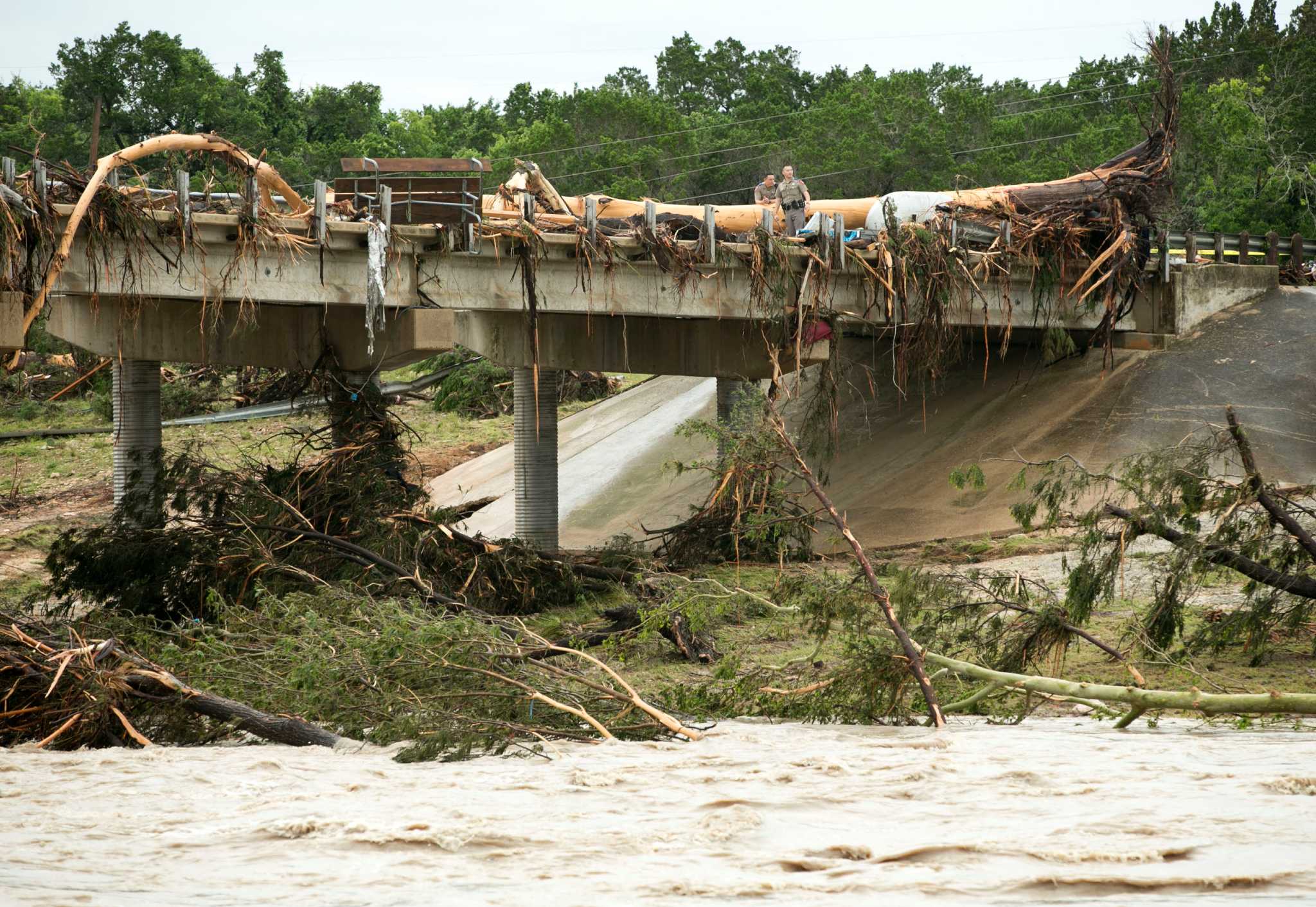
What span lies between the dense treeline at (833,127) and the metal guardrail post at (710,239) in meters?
26.0

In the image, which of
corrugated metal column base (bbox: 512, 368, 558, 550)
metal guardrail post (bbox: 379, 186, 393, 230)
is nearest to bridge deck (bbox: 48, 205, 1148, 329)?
metal guardrail post (bbox: 379, 186, 393, 230)

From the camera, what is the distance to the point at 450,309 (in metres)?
17.8

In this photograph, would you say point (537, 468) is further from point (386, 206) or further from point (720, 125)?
point (720, 125)

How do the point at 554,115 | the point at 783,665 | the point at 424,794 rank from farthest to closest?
the point at 554,115 < the point at 783,665 < the point at 424,794

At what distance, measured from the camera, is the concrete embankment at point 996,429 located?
21.9 m

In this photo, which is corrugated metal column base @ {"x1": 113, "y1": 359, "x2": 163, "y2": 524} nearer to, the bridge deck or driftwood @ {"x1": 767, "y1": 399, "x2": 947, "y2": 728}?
the bridge deck

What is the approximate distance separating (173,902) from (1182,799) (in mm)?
4328

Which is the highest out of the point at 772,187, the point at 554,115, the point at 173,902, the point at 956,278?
the point at 554,115

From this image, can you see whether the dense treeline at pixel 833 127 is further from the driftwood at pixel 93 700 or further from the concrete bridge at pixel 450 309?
the driftwood at pixel 93 700

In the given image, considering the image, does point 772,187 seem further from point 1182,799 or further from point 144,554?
point 1182,799

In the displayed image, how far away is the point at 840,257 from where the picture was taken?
64.2ft

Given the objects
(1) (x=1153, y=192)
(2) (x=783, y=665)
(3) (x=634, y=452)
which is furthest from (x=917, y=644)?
(3) (x=634, y=452)

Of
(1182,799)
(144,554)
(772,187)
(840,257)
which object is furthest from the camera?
(772,187)

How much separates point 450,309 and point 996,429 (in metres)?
10.3
